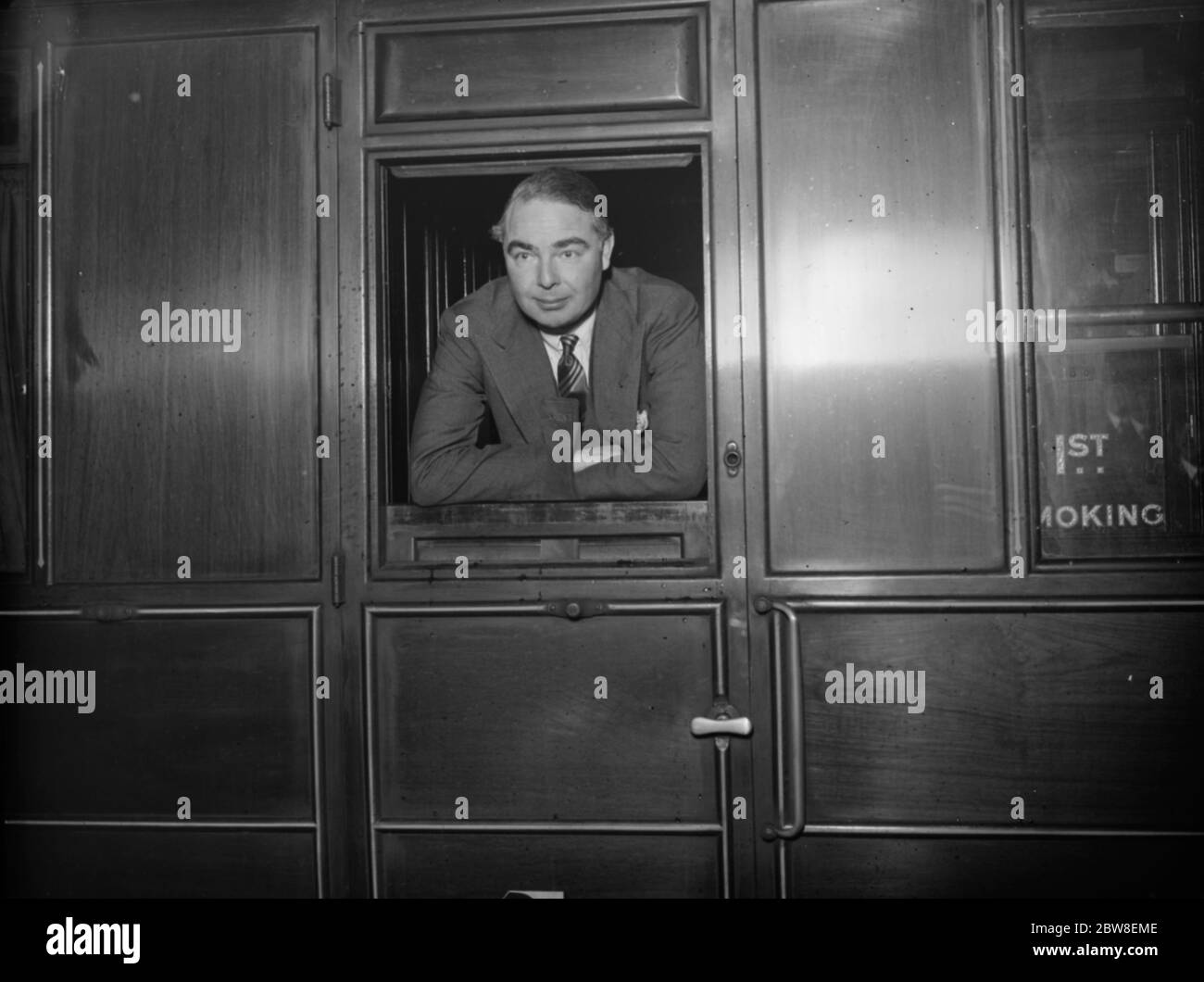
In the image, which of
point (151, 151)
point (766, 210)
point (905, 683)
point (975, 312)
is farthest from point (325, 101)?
point (905, 683)

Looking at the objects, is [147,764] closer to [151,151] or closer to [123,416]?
[123,416]

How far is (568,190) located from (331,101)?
60cm

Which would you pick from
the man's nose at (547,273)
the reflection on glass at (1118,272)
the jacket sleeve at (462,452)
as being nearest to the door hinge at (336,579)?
the jacket sleeve at (462,452)

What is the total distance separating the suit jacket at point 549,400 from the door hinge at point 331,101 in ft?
1.72

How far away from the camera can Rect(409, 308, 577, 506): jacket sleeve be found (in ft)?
7.67

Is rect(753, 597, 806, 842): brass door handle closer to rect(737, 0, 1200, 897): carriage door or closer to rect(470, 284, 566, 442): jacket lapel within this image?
rect(737, 0, 1200, 897): carriage door

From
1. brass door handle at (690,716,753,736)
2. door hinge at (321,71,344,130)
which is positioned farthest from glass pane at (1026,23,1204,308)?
door hinge at (321,71,344,130)

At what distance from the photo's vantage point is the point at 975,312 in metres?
2.26

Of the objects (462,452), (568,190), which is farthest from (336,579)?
(568,190)

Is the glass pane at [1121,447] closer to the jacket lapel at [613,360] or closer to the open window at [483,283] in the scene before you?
the open window at [483,283]

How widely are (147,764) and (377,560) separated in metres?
0.75

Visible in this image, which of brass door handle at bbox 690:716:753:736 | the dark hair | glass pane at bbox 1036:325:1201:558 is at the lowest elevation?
brass door handle at bbox 690:716:753:736

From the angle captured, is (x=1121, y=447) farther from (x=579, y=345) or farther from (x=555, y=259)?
(x=555, y=259)

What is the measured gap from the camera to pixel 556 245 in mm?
2328
